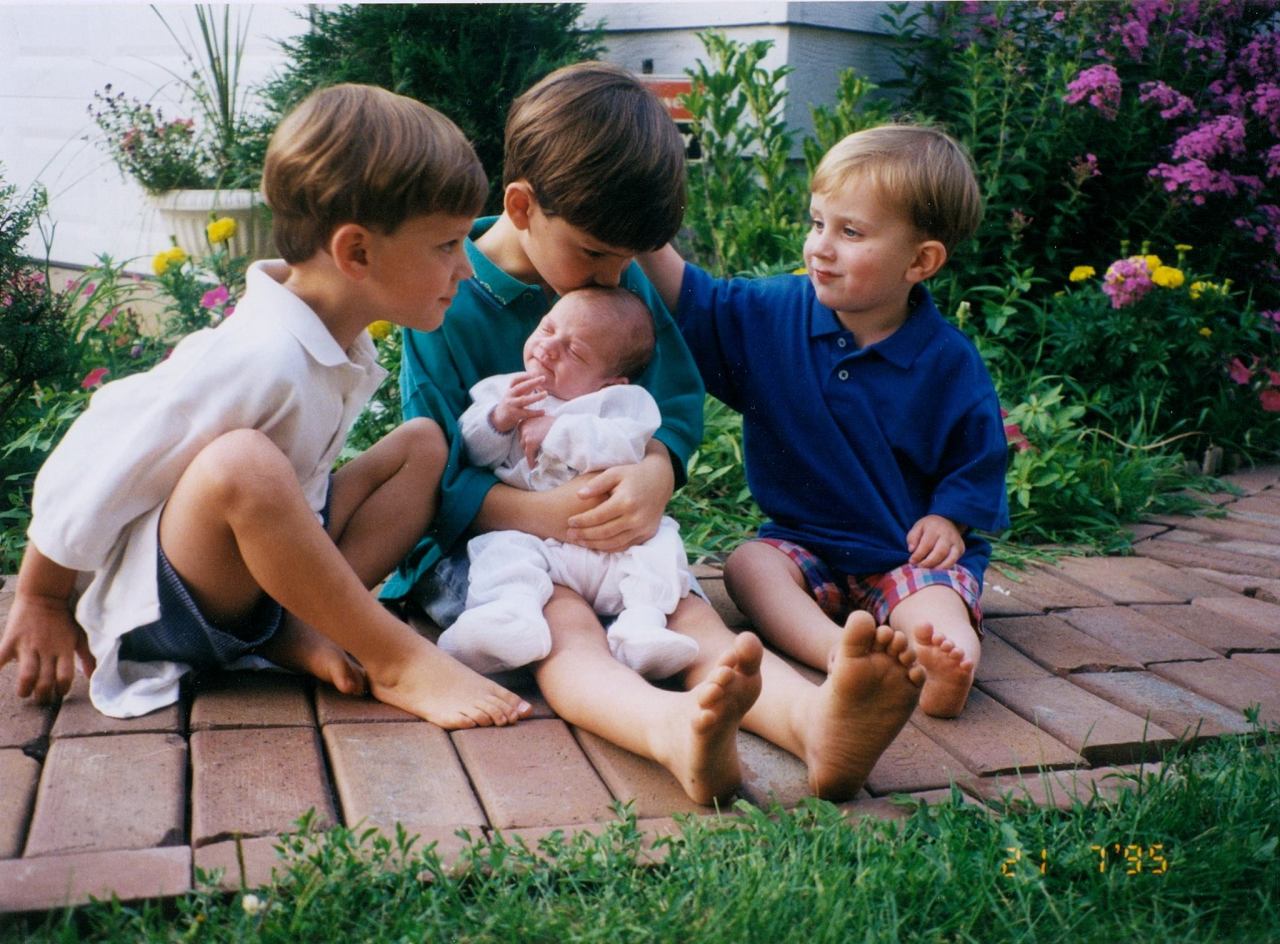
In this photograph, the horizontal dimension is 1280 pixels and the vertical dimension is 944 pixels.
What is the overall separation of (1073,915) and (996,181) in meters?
3.28

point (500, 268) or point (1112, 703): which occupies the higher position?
point (500, 268)

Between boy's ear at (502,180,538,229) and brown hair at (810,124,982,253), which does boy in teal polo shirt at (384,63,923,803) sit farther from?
brown hair at (810,124,982,253)

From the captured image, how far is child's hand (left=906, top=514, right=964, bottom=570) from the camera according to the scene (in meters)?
2.32

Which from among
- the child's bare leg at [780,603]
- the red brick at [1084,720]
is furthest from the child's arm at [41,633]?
the red brick at [1084,720]

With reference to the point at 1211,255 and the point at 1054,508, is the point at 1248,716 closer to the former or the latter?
the point at 1054,508

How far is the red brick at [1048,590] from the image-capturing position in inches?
109

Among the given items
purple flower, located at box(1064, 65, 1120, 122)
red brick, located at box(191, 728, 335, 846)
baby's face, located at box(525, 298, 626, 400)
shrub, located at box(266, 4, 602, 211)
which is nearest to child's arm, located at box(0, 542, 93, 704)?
red brick, located at box(191, 728, 335, 846)

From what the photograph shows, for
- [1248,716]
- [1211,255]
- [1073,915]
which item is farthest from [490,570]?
[1211,255]

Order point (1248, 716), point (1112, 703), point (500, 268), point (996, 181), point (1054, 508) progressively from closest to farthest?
point (1248, 716) → point (1112, 703) → point (500, 268) → point (1054, 508) → point (996, 181)

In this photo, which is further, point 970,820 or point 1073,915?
point 970,820

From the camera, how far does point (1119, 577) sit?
9.77 feet

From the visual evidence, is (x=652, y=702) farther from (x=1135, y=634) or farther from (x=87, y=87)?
(x=87, y=87)

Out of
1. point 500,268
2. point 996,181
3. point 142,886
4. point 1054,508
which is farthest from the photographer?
point 996,181

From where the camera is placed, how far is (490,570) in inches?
84.5
